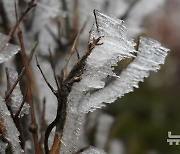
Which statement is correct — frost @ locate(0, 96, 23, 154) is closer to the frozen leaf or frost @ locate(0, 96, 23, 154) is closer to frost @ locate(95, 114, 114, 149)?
the frozen leaf

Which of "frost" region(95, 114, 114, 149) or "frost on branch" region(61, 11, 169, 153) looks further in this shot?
"frost" region(95, 114, 114, 149)

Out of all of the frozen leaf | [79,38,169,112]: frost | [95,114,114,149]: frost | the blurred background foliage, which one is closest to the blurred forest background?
the blurred background foliage

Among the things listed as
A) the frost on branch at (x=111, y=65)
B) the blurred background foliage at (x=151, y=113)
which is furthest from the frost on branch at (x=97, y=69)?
the blurred background foliage at (x=151, y=113)

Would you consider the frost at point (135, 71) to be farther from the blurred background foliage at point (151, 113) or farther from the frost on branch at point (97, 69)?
the blurred background foliage at point (151, 113)

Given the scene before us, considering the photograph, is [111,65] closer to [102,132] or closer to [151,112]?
[102,132]

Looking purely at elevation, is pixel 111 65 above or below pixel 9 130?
above

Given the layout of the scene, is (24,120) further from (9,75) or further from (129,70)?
(129,70)

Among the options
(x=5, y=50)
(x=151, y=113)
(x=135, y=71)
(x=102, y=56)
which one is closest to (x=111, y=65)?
(x=102, y=56)

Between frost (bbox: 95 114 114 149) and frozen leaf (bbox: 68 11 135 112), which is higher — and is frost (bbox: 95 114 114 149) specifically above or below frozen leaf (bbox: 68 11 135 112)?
below

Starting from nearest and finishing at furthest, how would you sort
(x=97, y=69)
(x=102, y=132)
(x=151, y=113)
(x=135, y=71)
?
(x=97, y=69) < (x=135, y=71) < (x=102, y=132) < (x=151, y=113)
